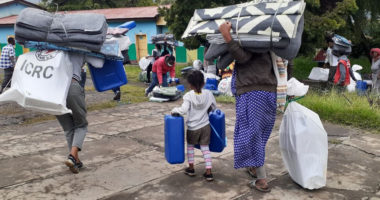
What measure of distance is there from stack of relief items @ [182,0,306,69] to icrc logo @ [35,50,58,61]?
1.43 meters

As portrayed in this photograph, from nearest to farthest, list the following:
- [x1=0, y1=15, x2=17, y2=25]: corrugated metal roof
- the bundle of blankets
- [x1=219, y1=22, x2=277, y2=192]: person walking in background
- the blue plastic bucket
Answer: [x1=219, y1=22, x2=277, y2=192]: person walking in background < the blue plastic bucket < the bundle of blankets < [x1=0, y1=15, x2=17, y2=25]: corrugated metal roof

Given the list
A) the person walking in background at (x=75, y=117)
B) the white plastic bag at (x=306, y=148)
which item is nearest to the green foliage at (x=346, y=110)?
the white plastic bag at (x=306, y=148)

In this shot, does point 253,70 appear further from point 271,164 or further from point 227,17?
point 271,164

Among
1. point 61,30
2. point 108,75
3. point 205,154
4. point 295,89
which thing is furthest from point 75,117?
point 295,89

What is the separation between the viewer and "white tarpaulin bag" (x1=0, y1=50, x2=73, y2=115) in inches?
139

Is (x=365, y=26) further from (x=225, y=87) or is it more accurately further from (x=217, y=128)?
(x=217, y=128)

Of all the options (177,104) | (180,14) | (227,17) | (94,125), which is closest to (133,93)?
(177,104)

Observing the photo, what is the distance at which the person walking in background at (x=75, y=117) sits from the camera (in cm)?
387

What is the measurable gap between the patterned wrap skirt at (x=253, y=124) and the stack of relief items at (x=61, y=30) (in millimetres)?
1609

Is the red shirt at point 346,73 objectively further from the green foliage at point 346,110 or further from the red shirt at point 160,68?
the red shirt at point 160,68

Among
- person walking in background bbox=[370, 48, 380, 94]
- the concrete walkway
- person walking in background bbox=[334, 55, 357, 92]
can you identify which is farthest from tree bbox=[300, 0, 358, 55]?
the concrete walkway

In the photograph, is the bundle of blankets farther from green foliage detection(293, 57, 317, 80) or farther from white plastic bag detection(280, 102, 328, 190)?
white plastic bag detection(280, 102, 328, 190)

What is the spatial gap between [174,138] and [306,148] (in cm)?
130

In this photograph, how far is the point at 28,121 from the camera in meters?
6.84
